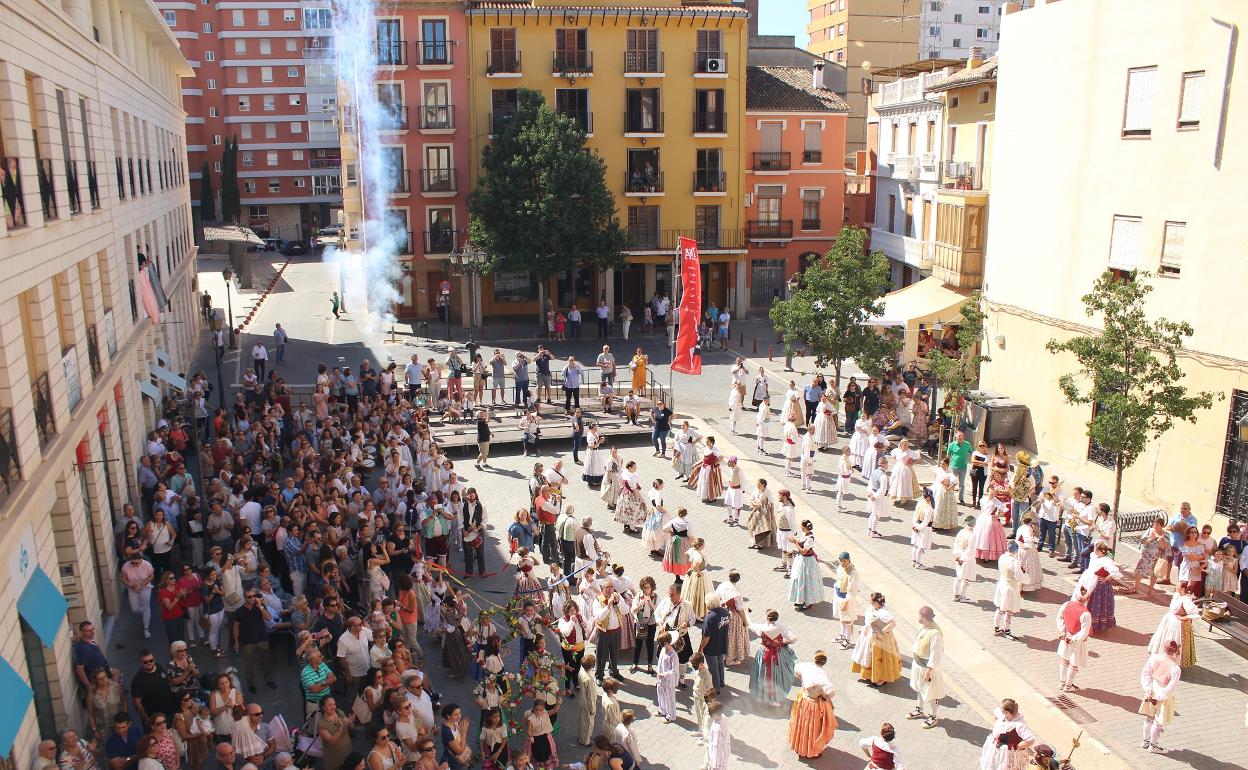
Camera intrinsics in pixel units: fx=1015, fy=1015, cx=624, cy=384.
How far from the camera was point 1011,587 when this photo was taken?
50.7 feet

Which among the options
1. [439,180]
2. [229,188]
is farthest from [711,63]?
[229,188]

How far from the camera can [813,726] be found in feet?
40.9

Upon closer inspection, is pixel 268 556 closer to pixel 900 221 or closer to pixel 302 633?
pixel 302 633

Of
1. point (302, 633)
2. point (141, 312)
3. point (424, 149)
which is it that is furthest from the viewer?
point (424, 149)

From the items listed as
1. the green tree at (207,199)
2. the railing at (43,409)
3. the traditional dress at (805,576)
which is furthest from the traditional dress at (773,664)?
the green tree at (207,199)

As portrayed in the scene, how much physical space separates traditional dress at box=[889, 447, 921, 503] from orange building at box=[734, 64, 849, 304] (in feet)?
85.7

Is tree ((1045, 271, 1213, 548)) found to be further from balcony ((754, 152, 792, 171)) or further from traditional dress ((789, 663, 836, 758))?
balcony ((754, 152, 792, 171))

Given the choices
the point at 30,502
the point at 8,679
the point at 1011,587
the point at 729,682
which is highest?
the point at 30,502

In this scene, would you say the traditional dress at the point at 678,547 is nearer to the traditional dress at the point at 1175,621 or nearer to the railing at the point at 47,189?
the traditional dress at the point at 1175,621

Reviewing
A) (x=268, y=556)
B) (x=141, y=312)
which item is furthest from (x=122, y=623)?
(x=141, y=312)

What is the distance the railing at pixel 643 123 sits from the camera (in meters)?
42.2

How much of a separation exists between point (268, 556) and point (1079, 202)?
19.0 m

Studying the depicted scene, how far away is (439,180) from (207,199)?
39044 mm

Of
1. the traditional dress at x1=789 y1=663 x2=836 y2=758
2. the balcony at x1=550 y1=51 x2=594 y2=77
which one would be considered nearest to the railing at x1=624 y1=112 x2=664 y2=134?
the balcony at x1=550 y1=51 x2=594 y2=77
